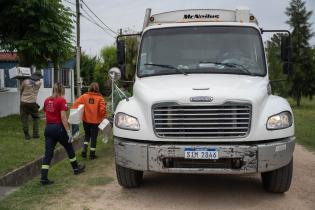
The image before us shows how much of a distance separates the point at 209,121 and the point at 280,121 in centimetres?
97

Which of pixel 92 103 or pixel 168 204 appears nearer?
pixel 168 204

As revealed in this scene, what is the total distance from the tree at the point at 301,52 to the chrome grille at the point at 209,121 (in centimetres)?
3831

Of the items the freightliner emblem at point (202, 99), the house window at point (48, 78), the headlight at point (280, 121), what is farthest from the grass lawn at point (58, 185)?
the house window at point (48, 78)

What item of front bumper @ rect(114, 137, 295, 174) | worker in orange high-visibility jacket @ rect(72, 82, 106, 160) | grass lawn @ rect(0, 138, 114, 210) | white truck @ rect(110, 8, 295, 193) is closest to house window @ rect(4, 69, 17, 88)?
worker in orange high-visibility jacket @ rect(72, 82, 106, 160)

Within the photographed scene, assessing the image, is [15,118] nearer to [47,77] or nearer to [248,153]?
[47,77]

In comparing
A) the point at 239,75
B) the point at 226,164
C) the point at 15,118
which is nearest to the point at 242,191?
the point at 226,164

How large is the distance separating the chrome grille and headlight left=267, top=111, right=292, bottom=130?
0.99ft

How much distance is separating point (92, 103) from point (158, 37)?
2735 mm

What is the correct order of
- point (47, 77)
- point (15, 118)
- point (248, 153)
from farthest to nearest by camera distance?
point (47, 77)
point (15, 118)
point (248, 153)

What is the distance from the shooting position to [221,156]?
258 inches

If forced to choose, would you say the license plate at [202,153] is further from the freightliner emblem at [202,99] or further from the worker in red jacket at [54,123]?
the worker in red jacket at [54,123]

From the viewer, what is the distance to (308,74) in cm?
4462

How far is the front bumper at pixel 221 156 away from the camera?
21.5 feet

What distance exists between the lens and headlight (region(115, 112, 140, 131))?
6891 mm
